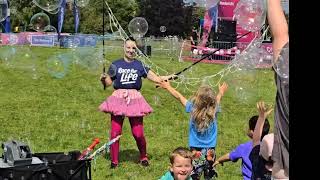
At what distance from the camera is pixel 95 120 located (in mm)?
9656

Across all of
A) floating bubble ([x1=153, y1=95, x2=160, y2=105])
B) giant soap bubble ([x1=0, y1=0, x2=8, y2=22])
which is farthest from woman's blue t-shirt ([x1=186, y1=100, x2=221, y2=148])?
floating bubble ([x1=153, y1=95, x2=160, y2=105])

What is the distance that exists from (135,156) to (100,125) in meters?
2.27

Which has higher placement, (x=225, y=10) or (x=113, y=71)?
(x=225, y=10)

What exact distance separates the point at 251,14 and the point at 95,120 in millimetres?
5702

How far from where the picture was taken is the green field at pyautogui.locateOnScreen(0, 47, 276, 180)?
21.5ft

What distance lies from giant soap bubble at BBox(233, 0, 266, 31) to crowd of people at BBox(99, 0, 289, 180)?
75 cm

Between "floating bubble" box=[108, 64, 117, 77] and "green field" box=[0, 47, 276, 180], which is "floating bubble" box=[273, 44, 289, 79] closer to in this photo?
"green field" box=[0, 47, 276, 180]

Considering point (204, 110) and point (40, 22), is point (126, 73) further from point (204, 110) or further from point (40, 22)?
point (204, 110)

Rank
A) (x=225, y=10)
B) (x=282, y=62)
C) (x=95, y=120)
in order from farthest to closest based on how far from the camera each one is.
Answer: (x=225, y=10)
(x=95, y=120)
(x=282, y=62)

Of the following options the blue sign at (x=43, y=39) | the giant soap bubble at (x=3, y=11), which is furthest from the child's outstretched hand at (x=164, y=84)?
the blue sign at (x=43, y=39)

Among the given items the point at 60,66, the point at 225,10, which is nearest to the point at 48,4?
the point at 60,66

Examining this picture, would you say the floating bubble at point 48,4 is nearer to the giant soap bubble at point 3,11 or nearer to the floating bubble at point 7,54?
the giant soap bubble at point 3,11

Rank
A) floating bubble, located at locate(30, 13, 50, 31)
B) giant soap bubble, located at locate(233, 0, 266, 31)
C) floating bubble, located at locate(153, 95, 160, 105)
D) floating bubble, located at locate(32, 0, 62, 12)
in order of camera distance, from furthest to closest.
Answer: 1. floating bubble, located at locate(153, 95, 160, 105)
2. floating bubble, located at locate(30, 13, 50, 31)
3. floating bubble, located at locate(32, 0, 62, 12)
4. giant soap bubble, located at locate(233, 0, 266, 31)
